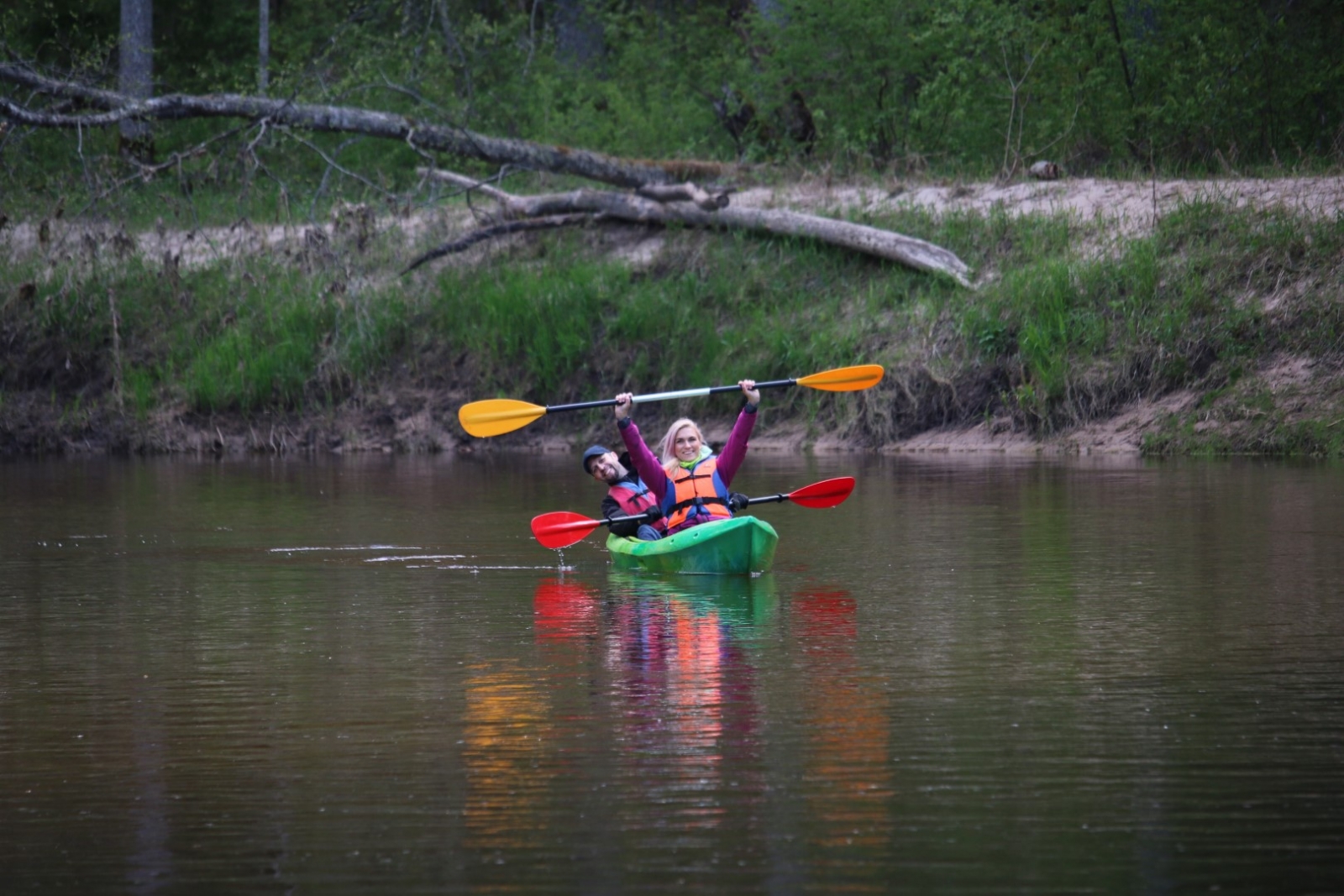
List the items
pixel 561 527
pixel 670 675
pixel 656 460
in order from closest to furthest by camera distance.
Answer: pixel 670 675, pixel 656 460, pixel 561 527

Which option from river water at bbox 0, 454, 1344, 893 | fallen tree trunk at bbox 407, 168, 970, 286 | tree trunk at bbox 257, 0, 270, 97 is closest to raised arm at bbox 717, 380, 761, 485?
river water at bbox 0, 454, 1344, 893

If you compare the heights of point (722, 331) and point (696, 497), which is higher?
point (722, 331)

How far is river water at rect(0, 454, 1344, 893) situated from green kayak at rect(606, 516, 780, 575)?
163 millimetres

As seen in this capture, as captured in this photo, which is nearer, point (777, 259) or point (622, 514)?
point (622, 514)

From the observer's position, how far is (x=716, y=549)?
10430 millimetres

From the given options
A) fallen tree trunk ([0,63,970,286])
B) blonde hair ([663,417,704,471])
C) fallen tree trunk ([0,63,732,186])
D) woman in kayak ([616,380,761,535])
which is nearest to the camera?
woman in kayak ([616,380,761,535])

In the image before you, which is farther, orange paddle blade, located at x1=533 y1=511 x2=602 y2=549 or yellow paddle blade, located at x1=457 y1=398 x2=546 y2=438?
yellow paddle blade, located at x1=457 y1=398 x2=546 y2=438

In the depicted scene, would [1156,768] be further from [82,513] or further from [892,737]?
[82,513]

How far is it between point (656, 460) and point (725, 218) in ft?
38.5

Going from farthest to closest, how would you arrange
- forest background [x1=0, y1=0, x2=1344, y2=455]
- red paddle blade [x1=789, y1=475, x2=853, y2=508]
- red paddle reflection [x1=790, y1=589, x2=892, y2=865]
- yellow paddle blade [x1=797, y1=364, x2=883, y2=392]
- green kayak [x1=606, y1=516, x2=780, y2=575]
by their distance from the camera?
forest background [x1=0, y1=0, x2=1344, y2=455]
yellow paddle blade [x1=797, y1=364, x2=883, y2=392]
red paddle blade [x1=789, y1=475, x2=853, y2=508]
green kayak [x1=606, y1=516, x2=780, y2=575]
red paddle reflection [x1=790, y1=589, x2=892, y2=865]

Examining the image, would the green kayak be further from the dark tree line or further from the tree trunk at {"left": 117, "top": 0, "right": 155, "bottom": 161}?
the tree trunk at {"left": 117, "top": 0, "right": 155, "bottom": 161}

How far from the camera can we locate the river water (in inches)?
181

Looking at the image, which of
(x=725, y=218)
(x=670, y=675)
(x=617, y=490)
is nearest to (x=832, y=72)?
(x=725, y=218)

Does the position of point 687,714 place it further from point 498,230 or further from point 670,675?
point 498,230
